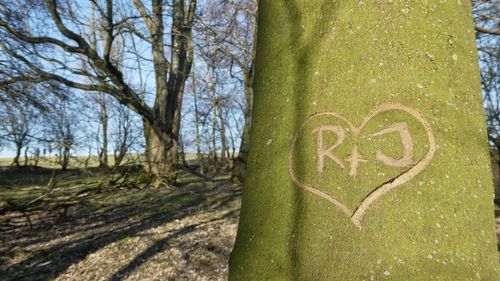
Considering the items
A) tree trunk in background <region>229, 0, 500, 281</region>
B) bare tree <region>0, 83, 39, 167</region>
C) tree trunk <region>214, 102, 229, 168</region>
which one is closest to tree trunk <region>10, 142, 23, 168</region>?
bare tree <region>0, 83, 39, 167</region>

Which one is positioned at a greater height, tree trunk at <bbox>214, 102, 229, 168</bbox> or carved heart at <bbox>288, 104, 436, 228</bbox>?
tree trunk at <bbox>214, 102, 229, 168</bbox>

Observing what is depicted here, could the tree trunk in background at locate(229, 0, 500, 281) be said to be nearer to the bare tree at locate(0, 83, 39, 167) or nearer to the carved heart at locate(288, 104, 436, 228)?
the carved heart at locate(288, 104, 436, 228)

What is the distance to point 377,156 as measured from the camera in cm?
98

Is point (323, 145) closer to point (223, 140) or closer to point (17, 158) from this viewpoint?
point (17, 158)

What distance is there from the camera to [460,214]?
938mm

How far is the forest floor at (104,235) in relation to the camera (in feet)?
12.4

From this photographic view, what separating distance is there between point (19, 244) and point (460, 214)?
18.8 ft

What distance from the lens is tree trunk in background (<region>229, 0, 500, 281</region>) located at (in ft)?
3.03

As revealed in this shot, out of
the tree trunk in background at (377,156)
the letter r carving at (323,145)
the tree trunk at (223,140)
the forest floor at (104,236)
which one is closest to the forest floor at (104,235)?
the forest floor at (104,236)

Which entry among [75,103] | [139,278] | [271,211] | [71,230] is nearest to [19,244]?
[71,230]

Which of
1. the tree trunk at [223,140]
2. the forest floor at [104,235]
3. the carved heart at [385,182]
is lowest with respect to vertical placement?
the forest floor at [104,235]

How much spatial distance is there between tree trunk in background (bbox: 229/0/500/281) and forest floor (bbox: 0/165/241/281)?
2.93 meters

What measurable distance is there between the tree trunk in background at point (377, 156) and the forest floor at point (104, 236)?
2935 mm

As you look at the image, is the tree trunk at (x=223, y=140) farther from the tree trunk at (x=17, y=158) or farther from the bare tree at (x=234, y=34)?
the tree trunk at (x=17, y=158)
